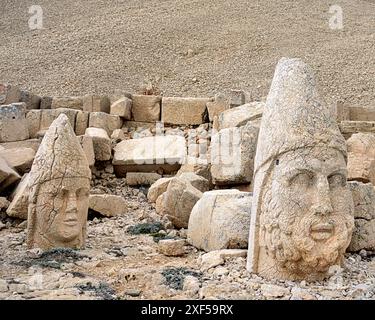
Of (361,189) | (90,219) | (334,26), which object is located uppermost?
(334,26)

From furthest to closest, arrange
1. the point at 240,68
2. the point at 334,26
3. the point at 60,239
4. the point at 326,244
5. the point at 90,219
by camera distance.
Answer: the point at 334,26 → the point at 240,68 → the point at 90,219 → the point at 60,239 → the point at 326,244

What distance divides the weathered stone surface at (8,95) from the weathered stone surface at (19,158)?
253 centimetres

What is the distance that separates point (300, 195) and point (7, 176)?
19.7ft

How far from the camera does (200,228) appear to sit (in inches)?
286

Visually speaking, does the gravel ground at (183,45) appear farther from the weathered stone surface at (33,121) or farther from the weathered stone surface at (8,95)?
the weathered stone surface at (33,121)

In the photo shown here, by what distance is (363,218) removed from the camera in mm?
6941

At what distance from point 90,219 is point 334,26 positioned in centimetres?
1923

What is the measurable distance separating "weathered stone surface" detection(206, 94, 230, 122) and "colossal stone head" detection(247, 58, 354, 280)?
7.36 meters

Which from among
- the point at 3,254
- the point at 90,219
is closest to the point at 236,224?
the point at 3,254

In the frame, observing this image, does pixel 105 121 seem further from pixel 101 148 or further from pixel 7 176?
pixel 7 176

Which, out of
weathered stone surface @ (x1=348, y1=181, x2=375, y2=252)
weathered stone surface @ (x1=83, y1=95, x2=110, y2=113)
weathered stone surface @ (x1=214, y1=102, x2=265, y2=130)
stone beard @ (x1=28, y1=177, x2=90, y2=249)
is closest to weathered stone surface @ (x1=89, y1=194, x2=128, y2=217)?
stone beard @ (x1=28, y1=177, x2=90, y2=249)

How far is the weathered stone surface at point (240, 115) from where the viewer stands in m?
11.8

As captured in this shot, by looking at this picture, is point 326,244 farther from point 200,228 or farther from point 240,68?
point 240,68

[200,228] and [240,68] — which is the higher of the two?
[240,68]
